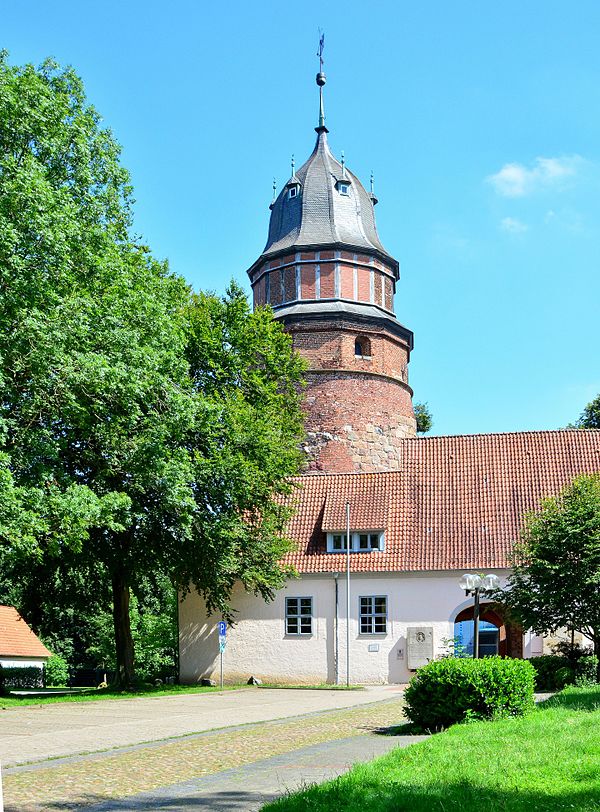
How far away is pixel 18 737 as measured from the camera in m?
15.2

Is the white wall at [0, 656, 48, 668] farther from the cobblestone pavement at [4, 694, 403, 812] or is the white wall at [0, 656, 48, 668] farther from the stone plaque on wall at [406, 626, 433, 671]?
the cobblestone pavement at [4, 694, 403, 812]

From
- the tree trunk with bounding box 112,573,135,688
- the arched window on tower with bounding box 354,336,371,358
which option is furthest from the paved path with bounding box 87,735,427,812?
the arched window on tower with bounding box 354,336,371,358

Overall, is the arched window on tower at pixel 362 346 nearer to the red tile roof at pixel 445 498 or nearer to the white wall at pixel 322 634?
the red tile roof at pixel 445 498

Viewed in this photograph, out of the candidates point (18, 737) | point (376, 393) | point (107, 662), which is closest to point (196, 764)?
point (18, 737)

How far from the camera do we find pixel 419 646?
3444cm

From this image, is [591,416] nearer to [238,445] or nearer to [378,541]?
[378,541]

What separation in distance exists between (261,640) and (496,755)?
26.9m

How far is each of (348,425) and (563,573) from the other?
22.7 metres

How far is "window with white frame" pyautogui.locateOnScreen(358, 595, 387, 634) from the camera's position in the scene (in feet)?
115

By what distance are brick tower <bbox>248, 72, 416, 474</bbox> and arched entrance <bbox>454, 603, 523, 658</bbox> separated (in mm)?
8241

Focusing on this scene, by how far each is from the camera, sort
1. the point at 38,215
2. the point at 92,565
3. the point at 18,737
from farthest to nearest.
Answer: the point at 92,565 → the point at 38,215 → the point at 18,737

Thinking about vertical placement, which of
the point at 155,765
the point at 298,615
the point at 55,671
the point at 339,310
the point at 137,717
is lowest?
the point at 55,671

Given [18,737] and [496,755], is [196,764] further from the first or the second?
[18,737]

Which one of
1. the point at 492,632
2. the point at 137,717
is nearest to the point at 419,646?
the point at 492,632
